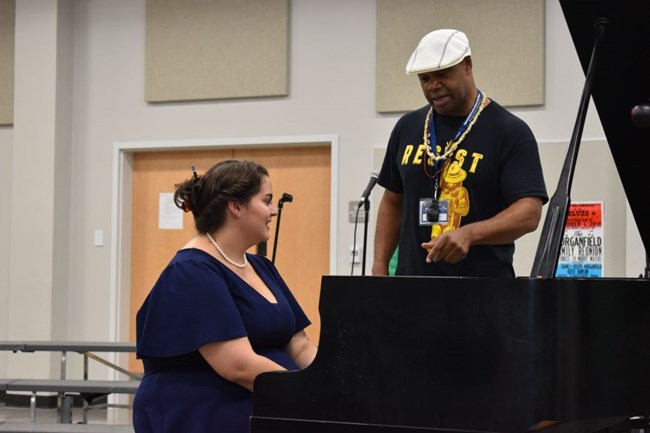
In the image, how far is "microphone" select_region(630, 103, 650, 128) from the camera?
225 centimetres

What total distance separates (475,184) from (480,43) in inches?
140

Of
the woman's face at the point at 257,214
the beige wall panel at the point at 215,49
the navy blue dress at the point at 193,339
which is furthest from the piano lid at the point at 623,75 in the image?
the beige wall panel at the point at 215,49

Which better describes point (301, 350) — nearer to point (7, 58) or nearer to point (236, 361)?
point (236, 361)

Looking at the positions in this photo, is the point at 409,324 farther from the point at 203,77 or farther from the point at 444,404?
the point at 203,77

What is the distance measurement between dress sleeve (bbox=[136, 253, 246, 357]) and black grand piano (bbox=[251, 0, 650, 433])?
28 centimetres

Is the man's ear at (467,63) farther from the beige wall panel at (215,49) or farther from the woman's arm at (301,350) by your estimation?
the beige wall panel at (215,49)

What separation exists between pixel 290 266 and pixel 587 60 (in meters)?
4.50

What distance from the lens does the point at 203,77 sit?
22.1 ft

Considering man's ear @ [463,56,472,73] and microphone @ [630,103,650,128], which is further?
man's ear @ [463,56,472,73]

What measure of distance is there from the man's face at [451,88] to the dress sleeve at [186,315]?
84 centimetres

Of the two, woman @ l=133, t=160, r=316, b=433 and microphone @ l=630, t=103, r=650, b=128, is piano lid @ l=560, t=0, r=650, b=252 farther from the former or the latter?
woman @ l=133, t=160, r=316, b=433

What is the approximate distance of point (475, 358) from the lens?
1.85 meters

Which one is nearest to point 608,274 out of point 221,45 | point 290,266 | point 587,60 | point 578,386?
point 290,266

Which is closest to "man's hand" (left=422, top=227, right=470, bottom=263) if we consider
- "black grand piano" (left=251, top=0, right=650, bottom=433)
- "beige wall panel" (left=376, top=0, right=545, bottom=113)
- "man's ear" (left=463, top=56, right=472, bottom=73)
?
"black grand piano" (left=251, top=0, right=650, bottom=433)
